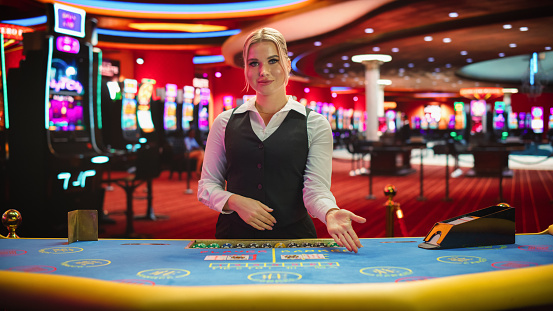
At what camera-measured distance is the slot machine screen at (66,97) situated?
4.93 metres

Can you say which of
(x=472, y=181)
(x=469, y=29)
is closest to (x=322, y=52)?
(x=469, y=29)

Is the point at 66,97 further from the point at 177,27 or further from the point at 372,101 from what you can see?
the point at 372,101

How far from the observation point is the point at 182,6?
955 centimetres

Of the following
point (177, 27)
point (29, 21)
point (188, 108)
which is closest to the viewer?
point (29, 21)

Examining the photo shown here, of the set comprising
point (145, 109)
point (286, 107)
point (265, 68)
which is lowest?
point (286, 107)

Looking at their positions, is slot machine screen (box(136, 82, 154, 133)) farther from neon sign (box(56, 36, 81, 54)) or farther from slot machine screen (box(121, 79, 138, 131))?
neon sign (box(56, 36, 81, 54))

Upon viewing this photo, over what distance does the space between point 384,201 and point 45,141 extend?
434 cm

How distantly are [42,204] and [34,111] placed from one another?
0.88 m

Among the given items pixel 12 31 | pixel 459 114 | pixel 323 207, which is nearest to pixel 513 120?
pixel 459 114

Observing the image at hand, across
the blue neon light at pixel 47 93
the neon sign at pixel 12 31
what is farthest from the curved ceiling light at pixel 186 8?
the blue neon light at pixel 47 93

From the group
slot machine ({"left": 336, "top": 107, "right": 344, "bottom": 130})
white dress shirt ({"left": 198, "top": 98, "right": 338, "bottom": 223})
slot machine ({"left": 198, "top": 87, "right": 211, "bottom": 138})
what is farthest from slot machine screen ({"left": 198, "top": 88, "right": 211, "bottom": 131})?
slot machine ({"left": 336, "top": 107, "right": 344, "bottom": 130})

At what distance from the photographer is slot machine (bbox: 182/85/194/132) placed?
1041 cm

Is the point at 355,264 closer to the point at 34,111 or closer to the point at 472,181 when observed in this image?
the point at 34,111

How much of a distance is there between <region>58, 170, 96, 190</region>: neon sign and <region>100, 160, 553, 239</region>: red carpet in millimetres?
522
